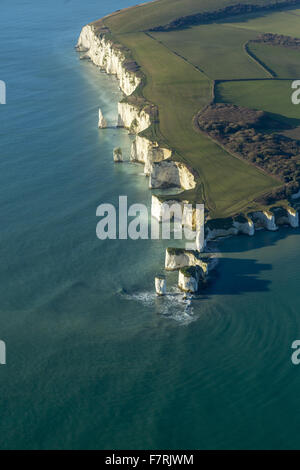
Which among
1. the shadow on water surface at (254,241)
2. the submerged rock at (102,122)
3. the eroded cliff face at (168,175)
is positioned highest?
the submerged rock at (102,122)

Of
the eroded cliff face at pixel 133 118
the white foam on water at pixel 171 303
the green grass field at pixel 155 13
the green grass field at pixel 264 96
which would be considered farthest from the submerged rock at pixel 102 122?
the green grass field at pixel 155 13

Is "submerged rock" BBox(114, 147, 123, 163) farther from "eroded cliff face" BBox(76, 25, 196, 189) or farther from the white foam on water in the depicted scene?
the white foam on water

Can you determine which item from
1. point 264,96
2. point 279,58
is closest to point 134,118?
point 264,96

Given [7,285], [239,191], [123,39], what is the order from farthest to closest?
[123,39] < [239,191] < [7,285]

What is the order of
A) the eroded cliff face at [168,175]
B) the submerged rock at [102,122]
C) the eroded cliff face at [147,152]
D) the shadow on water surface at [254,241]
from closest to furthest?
the shadow on water surface at [254,241] < the eroded cliff face at [168,175] < the eroded cliff face at [147,152] < the submerged rock at [102,122]

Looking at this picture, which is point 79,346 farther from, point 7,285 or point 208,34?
point 208,34

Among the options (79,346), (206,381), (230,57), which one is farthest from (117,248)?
(230,57)

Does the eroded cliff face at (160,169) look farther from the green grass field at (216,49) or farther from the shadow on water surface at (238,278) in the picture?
the green grass field at (216,49)
